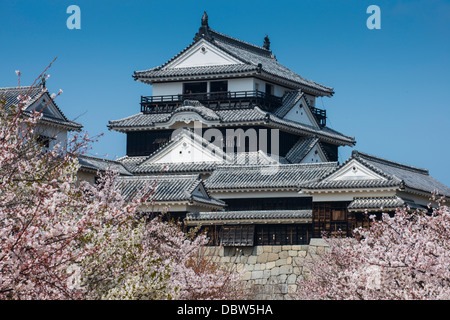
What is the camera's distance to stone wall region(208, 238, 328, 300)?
98.8 feet

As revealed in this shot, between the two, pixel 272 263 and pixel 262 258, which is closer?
pixel 272 263

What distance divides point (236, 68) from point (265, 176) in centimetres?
1059

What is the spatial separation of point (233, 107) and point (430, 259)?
32754 millimetres

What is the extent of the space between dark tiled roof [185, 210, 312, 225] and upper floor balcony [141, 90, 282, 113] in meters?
13.6

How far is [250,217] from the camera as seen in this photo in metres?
31.7

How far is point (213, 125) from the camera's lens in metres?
43.5

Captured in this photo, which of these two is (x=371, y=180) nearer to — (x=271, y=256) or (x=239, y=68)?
(x=271, y=256)

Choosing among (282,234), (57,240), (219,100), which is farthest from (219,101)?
(57,240)

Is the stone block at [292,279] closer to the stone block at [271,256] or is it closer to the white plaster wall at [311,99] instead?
the stone block at [271,256]

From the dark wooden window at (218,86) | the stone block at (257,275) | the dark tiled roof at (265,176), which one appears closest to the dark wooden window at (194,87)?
the dark wooden window at (218,86)

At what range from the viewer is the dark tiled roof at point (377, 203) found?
29789 millimetres

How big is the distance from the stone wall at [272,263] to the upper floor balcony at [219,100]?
15047mm
